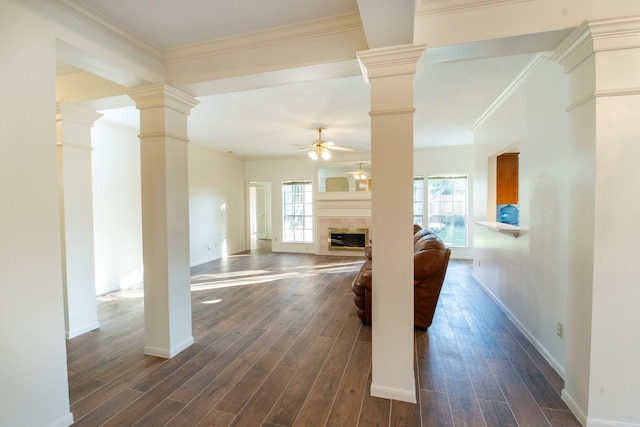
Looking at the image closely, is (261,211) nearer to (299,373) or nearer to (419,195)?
(419,195)

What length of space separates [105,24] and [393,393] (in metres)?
3.25

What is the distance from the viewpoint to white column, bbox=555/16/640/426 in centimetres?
156

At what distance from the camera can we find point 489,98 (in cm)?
358

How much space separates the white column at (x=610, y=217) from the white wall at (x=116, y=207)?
211 inches

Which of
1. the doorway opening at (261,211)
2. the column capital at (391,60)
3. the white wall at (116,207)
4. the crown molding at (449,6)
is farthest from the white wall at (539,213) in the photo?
the doorway opening at (261,211)

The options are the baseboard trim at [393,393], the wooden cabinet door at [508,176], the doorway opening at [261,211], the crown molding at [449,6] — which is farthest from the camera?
the doorway opening at [261,211]

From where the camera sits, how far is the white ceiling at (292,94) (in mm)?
1892

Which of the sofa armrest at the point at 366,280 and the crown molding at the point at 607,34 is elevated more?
the crown molding at the point at 607,34

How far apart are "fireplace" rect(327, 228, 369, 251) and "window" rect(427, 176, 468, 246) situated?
5.45 feet

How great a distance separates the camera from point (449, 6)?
177 centimetres

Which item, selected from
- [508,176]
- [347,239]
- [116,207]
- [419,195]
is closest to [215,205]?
[116,207]

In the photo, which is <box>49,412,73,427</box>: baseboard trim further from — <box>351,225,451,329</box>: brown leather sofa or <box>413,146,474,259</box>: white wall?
<box>413,146,474,259</box>: white wall

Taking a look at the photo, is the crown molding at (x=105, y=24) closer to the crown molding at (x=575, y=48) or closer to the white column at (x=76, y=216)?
the white column at (x=76, y=216)

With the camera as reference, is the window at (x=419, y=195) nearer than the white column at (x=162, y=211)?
No
